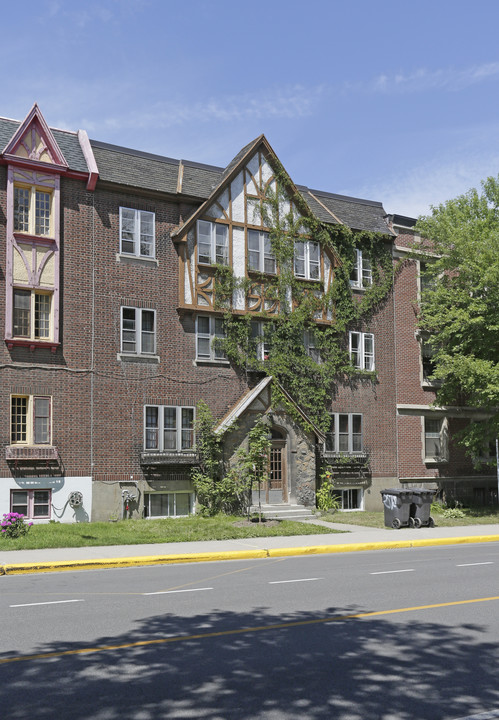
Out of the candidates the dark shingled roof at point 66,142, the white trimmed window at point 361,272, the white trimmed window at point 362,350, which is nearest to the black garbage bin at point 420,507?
the white trimmed window at point 362,350

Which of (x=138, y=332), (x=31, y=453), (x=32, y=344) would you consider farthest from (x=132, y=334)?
(x=31, y=453)

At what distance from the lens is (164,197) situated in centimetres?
2672

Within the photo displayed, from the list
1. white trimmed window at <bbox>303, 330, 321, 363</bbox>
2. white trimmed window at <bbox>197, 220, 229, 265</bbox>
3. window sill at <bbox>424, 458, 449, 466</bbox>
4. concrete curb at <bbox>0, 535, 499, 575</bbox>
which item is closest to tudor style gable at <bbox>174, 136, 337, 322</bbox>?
white trimmed window at <bbox>197, 220, 229, 265</bbox>

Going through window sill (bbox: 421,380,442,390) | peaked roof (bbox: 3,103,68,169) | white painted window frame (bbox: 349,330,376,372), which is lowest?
window sill (bbox: 421,380,442,390)

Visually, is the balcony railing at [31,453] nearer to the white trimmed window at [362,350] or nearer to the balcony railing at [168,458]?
the balcony railing at [168,458]

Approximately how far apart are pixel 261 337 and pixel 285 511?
258 inches

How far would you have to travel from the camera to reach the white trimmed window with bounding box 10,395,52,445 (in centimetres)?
2322

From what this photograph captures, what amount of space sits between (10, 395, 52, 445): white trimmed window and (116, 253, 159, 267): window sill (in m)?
5.52

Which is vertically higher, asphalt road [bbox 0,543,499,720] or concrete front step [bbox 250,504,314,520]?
asphalt road [bbox 0,543,499,720]

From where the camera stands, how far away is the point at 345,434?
3028 centimetres

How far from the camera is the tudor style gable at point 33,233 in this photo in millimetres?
23422

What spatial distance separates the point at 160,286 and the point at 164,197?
3302mm

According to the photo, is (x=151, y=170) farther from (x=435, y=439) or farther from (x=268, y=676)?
(x=268, y=676)

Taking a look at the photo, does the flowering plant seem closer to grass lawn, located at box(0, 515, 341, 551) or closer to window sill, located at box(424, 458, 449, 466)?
grass lawn, located at box(0, 515, 341, 551)
